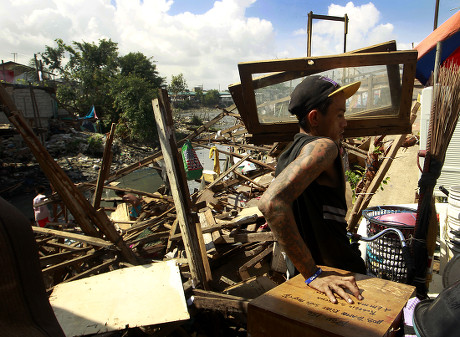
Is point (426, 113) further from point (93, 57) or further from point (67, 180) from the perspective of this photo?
point (93, 57)

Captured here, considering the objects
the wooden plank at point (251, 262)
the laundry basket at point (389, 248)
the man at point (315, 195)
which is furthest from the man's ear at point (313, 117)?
the wooden plank at point (251, 262)

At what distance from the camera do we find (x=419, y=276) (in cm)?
211

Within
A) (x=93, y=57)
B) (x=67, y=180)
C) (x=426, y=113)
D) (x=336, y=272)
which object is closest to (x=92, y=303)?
(x=67, y=180)

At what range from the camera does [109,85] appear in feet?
127

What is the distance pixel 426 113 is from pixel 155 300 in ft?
12.9

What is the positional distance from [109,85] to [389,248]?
41529mm

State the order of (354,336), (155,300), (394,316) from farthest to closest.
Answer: (155,300) < (394,316) < (354,336)

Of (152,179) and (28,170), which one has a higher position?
(28,170)

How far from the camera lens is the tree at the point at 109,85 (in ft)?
117

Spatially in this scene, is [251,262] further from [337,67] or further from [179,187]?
[337,67]

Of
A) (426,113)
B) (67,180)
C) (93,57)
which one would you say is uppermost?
(93,57)

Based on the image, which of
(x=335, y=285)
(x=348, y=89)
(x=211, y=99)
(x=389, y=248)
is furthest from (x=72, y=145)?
(x=211, y=99)

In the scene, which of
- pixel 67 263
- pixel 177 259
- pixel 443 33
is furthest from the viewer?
pixel 443 33

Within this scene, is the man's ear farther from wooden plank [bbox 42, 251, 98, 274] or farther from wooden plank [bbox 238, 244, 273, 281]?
wooden plank [bbox 42, 251, 98, 274]
